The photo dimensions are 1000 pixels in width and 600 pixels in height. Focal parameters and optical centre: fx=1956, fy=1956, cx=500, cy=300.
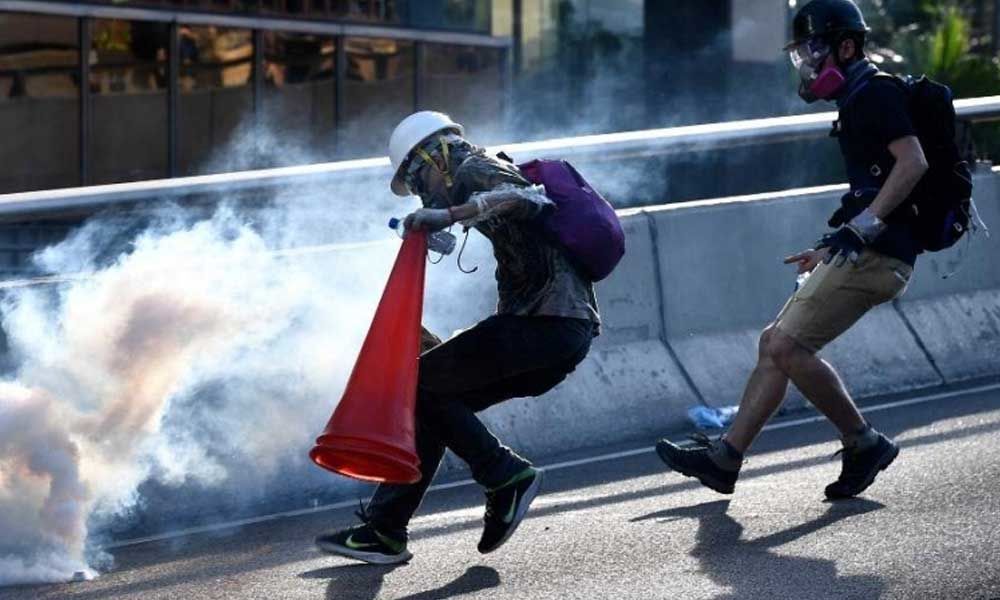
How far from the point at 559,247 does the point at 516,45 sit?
14842 millimetres

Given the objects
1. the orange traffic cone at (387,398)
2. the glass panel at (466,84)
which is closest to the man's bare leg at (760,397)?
the orange traffic cone at (387,398)

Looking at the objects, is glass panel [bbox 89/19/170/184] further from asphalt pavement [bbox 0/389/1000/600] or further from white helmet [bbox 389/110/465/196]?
white helmet [bbox 389/110/465/196]

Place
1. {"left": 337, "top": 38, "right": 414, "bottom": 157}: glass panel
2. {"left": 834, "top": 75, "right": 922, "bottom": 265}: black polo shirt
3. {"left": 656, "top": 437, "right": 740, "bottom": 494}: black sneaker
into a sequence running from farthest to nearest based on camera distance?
{"left": 337, "top": 38, "right": 414, "bottom": 157}: glass panel, {"left": 656, "top": 437, "right": 740, "bottom": 494}: black sneaker, {"left": 834, "top": 75, "right": 922, "bottom": 265}: black polo shirt

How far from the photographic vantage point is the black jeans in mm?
6293

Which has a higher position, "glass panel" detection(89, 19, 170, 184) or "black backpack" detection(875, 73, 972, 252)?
"black backpack" detection(875, 73, 972, 252)

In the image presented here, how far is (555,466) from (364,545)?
1.89 metres

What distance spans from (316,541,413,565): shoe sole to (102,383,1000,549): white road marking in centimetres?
95

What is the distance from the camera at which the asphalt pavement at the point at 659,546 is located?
5.94 m

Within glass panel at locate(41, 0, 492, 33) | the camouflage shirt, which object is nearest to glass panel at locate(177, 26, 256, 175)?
glass panel at locate(41, 0, 492, 33)

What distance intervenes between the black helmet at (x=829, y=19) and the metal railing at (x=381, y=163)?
1.33 meters

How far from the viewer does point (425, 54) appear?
66.0 feet

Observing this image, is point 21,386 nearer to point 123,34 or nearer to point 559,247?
point 559,247

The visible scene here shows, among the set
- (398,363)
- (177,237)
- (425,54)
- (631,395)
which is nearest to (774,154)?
(425,54)

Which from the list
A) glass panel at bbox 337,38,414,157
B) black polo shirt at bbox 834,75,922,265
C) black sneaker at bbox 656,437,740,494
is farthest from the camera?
glass panel at bbox 337,38,414,157
